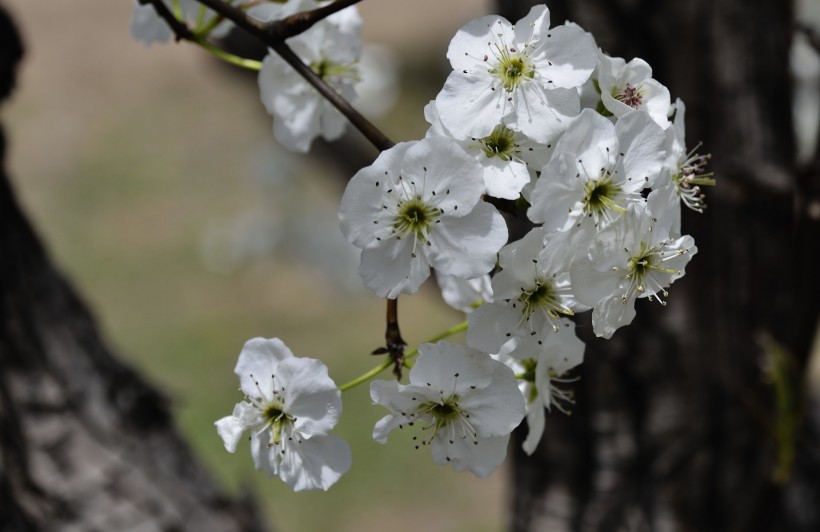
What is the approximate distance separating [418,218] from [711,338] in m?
0.98

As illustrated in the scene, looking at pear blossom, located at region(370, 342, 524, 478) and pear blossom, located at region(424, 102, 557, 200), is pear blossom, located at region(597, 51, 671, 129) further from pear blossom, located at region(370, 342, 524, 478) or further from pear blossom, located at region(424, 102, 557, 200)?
pear blossom, located at region(370, 342, 524, 478)

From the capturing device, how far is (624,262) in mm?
660

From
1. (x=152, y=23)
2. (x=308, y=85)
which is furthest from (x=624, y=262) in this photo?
(x=152, y=23)

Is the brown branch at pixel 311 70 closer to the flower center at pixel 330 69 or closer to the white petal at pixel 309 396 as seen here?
the white petal at pixel 309 396

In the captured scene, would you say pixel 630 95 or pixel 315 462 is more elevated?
pixel 630 95

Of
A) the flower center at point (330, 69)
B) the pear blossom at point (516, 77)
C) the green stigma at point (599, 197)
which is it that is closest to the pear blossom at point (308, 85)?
the flower center at point (330, 69)

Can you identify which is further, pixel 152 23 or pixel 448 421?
pixel 152 23

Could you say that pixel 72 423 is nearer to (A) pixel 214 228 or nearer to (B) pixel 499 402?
(B) pixel 499 402

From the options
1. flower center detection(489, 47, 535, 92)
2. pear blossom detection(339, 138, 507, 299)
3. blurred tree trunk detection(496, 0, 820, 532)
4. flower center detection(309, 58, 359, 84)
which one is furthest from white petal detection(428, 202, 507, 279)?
blurred tree trunk detection(496, 0, 820, 532)

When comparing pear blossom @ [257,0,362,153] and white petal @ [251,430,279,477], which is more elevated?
pear blossom @ [257,0,362,153]

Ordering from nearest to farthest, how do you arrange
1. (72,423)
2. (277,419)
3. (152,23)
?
(277,419) → (152,23) → (72,423)

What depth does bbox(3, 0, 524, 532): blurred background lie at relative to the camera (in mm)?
3371

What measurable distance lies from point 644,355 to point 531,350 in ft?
2.81

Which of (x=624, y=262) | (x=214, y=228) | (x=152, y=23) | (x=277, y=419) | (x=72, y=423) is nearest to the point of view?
(x=624, y=262)
